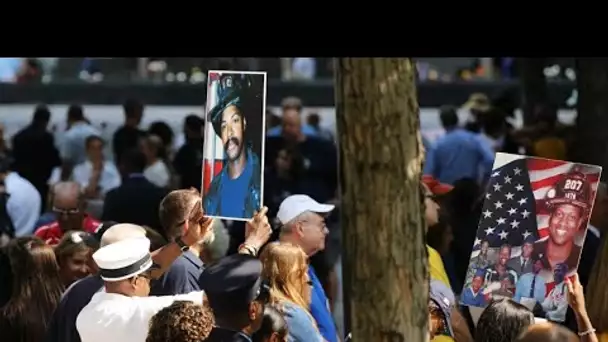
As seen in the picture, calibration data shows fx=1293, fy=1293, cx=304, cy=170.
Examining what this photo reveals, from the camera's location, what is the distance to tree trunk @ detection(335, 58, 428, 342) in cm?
394

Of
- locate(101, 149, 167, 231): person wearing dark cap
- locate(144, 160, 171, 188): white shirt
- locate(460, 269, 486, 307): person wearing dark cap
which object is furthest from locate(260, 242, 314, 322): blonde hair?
locate(144, 160, 171, 188): white shirt

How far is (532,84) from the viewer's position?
11.7 metres

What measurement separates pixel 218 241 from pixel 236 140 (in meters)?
1.07

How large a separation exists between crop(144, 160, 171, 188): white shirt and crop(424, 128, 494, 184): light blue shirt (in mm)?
2079

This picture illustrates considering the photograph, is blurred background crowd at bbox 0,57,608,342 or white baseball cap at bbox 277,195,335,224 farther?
blurred background crowd at bbox 0,57,608,342

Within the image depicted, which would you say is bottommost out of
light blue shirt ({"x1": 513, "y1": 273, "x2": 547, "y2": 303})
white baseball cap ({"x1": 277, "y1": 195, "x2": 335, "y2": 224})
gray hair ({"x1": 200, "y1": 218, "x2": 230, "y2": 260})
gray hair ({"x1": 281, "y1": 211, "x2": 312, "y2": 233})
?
light blue shirt ({"x1": 513, "y1": 273, "x2": 547, "y2": 303})

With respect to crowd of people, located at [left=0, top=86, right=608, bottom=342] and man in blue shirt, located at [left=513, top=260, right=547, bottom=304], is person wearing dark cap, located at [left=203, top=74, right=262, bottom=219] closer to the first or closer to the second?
crowd of people, located at [left=0, top=86, right=608, bottom=342]

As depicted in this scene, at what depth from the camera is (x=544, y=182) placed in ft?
16.0

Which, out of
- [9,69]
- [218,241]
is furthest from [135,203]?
[9,69]

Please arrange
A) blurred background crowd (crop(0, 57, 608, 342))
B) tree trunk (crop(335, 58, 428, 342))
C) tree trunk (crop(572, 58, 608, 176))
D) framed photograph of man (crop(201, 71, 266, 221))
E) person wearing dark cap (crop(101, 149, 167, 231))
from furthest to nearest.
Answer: tree trunk (crop(572, 58, 608, 176)), person wearing dark cap (crop(101, 149, 167, 231)), blurred background crowd (crop(0, 57, 608, 342)), framed photograph of man (crop(201, 71, 266, 221)), tree trunk (crop(335, 58, 428, 342))

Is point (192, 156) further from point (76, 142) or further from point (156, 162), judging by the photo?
point (76, 142)

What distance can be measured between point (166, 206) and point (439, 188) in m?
1.64
